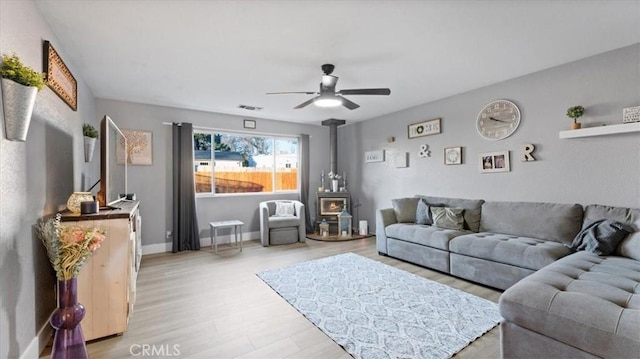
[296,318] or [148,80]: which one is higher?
[148,80]

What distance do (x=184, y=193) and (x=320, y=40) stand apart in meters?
3.50

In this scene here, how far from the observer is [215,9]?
2.05 m

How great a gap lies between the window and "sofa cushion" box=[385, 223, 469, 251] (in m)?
A: 2.75

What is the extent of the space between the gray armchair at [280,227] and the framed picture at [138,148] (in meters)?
2.06

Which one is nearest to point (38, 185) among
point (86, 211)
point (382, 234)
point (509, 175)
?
point (86, 211)

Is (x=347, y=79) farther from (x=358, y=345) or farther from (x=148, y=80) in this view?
(x=358, y=345)

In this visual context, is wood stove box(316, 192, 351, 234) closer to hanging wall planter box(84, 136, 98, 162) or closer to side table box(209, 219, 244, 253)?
side table box(209, 219, 244, 253)

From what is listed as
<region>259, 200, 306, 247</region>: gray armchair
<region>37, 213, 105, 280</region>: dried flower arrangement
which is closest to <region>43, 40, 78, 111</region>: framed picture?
<region>37, 213, 105, 280</region>: dried flower arrangement

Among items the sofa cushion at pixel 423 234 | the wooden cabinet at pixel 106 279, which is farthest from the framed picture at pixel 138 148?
the sofa cushion at pixel 423 234

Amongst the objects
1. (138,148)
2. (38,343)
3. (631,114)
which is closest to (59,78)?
(38,343)

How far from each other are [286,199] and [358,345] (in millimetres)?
4215

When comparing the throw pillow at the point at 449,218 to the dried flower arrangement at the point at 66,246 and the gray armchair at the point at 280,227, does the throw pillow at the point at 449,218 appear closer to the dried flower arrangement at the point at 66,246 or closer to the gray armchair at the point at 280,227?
the gray armchair at the point at 280,227

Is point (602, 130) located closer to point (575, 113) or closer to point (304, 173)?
point (575, 113)

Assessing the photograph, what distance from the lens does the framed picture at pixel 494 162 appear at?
3.72m
